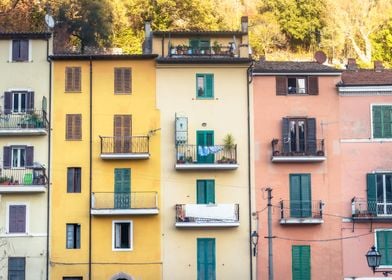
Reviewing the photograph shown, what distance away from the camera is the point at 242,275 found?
40.5 metres

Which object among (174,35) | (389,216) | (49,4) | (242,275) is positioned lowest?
(242,275)

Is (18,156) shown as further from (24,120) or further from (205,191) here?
(205,191)

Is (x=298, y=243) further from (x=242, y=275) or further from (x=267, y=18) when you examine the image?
(x=267, y=18)

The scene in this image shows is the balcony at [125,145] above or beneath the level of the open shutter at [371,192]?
above

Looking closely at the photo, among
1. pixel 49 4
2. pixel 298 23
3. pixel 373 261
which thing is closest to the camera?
pixel 373 261

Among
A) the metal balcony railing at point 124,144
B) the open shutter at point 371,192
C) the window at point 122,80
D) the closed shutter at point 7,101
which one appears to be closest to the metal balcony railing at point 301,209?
the open shutter at point 371,192

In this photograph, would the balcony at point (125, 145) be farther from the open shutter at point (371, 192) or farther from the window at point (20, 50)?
the open shutter at point (371, 192)

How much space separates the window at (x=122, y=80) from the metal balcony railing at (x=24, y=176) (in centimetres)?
542

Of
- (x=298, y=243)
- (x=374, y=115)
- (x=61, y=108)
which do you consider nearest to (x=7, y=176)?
(x=61, y=108)

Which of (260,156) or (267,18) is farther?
(267,18)

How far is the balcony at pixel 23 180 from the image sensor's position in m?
40.2

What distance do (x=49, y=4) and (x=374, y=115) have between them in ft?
89.5

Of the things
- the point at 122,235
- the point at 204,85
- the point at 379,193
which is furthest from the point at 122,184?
the point at 379,193

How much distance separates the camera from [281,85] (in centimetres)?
4216
